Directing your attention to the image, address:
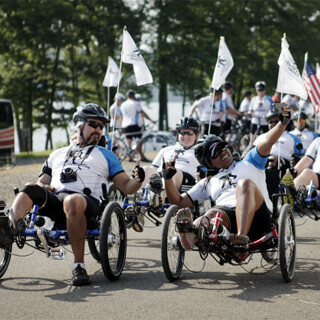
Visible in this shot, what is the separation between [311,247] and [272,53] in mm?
31083

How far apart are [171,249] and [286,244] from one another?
0.97 meters

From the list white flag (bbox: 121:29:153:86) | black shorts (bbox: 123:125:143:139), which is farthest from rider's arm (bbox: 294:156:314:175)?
black shorts (bbox: 123:125:143:139)

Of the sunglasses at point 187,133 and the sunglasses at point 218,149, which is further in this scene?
the sunglasses at point 187,133

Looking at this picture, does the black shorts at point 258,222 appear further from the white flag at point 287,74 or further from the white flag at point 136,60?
the white flag at point 136,60

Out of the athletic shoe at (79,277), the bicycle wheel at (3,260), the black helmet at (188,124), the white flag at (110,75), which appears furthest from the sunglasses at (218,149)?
the white flag at (110,75)

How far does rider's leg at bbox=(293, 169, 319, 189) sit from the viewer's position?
30.2ft

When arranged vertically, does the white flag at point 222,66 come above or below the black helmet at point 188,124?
above

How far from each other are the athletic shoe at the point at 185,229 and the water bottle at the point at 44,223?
1.19 metres

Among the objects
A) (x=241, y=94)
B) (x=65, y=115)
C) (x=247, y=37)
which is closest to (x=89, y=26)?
(x=65, y=115)

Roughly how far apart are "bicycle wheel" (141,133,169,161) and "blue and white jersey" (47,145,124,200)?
38.0 ft

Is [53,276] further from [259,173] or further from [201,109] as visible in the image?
[201,109]

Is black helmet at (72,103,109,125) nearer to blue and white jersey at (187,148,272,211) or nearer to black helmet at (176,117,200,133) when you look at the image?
blue and white jersey at (187,148,272,211)

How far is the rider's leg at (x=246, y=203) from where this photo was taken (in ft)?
19.6

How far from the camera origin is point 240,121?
20.5 m
